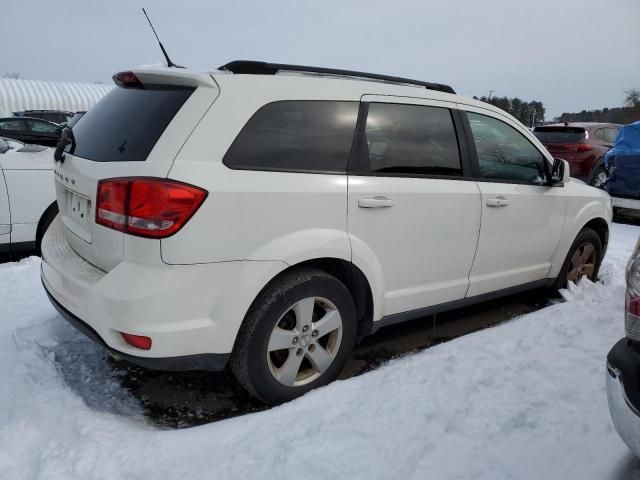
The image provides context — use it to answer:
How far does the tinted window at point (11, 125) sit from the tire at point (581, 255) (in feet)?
50.3

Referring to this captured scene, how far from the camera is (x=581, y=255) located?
14.5ft

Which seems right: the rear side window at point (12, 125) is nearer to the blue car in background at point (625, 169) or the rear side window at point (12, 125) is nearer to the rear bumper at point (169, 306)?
the rear bumper at point (169, 306)

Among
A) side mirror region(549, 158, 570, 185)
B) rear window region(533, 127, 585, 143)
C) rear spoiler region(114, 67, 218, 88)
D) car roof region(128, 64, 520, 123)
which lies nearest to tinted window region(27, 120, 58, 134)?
rear window region(533, 127, 585, 143)

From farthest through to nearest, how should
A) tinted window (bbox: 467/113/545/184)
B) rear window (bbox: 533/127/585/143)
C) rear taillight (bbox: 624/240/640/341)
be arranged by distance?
1. rear window (bbox: 533/127/585/143)
2. tinted window (bbox: 467/113/545/184)
3. rear taillight (bbox: 624/240/640/341)

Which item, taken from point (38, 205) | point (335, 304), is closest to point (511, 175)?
point (335, 304)

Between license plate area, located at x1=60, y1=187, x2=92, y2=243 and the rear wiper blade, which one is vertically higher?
the rear wiper blade

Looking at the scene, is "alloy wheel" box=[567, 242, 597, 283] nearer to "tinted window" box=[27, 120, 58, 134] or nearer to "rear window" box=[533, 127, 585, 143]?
"rear window" box=[533, 127, 585, 143]

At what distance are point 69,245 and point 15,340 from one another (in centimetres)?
78

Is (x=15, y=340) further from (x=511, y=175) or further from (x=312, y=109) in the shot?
(x=511, y=175)

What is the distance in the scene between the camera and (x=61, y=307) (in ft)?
8.45

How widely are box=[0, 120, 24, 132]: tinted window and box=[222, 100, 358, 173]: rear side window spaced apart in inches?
589

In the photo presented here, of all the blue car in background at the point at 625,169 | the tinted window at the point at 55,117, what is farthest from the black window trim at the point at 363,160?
the tinted window at the point at 55,117

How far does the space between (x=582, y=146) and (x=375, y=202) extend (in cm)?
891

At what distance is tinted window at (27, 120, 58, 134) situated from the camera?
1509cm
